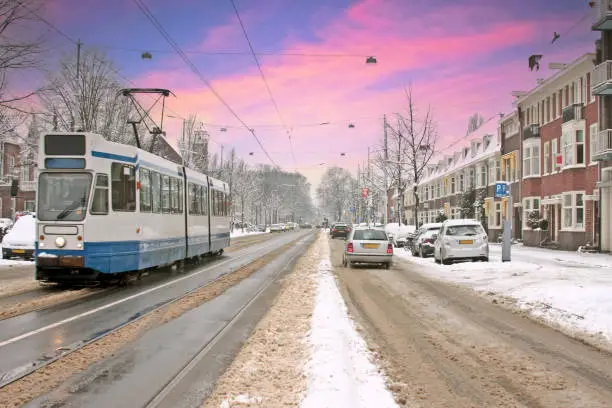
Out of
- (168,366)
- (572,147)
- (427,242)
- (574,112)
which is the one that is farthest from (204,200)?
(574,112)

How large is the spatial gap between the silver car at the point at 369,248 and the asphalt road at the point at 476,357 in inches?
329

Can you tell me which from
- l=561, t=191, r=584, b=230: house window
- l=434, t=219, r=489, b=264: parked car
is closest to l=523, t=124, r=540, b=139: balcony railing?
l=561, t=191, r=584, b=230: house window

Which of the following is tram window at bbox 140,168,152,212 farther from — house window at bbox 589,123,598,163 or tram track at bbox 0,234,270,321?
house window at bbox 589,123,598,163

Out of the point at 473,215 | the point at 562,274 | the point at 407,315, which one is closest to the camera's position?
the point at 407,315

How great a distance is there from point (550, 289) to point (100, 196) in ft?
33.5

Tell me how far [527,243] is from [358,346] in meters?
32.3

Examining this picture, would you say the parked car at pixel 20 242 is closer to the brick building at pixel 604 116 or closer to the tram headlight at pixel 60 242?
the tram headlight at pixel 60 242

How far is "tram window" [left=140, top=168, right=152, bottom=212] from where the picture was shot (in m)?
14.3

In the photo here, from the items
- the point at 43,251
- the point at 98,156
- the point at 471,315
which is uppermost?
the point at 98,156

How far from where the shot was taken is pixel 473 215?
48156mm

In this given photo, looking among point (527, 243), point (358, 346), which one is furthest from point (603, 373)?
point (527, 243)

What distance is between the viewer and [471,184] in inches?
1965

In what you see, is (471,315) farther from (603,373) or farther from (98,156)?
(98,156)

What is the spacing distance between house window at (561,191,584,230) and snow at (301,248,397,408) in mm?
25048
